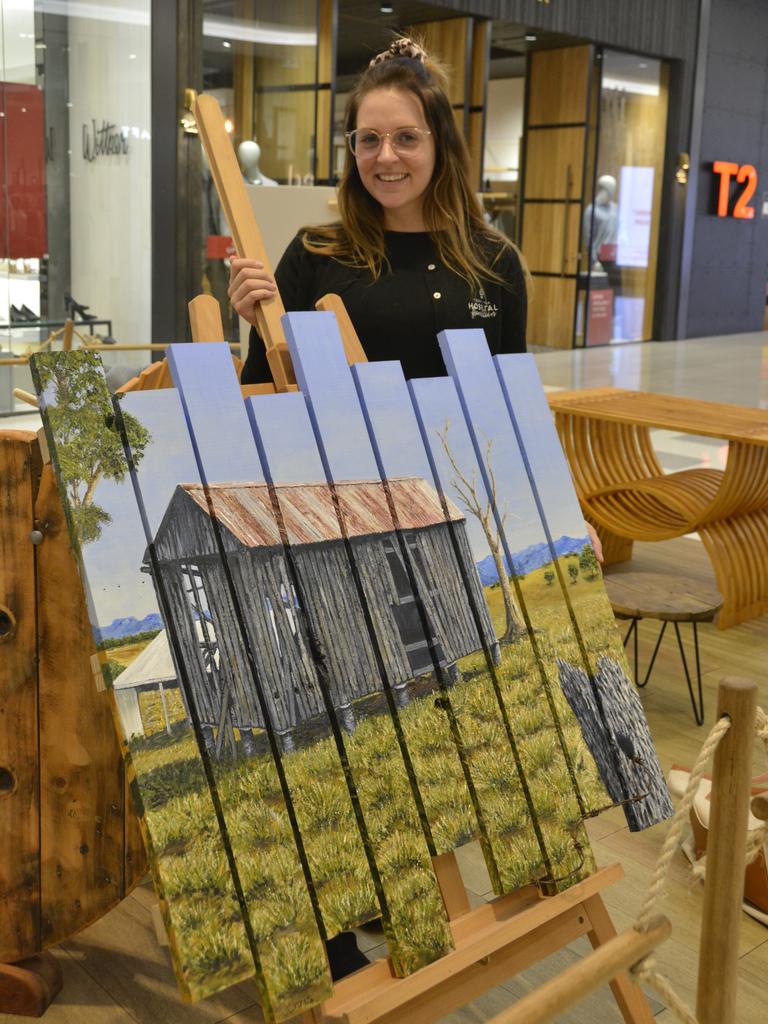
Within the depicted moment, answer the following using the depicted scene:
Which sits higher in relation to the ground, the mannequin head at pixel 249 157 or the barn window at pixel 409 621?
the mannequin head at pixel 249 157

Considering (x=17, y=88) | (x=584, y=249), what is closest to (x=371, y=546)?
(x=17, y=88)

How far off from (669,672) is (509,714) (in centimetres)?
248

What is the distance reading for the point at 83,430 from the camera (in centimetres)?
125

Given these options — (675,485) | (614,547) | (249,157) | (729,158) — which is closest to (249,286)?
(675,485)

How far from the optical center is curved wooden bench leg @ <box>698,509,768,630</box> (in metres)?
4.36

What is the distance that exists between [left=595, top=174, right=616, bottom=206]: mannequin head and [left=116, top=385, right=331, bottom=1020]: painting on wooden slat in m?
13.3

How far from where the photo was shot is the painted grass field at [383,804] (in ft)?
3.92

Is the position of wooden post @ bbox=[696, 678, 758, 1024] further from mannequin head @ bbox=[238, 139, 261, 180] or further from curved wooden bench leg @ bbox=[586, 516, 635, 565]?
mannequin head @ bbox=[238, 139, 261, 180]

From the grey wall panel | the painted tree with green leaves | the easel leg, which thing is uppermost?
the grey wall panel

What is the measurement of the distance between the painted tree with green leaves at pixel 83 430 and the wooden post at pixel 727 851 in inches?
31.0

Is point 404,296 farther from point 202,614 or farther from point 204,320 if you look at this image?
point 202,614

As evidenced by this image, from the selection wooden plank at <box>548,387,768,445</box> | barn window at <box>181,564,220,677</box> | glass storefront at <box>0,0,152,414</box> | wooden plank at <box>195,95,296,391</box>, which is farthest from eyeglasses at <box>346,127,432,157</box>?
glass storefront at <box>0,0,152,414</box>

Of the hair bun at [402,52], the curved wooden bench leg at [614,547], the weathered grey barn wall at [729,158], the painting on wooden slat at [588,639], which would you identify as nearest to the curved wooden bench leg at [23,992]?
the painting on wooden slat at [588,639]

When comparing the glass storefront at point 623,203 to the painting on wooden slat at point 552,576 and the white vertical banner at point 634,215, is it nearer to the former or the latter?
the white vertical banner at point 634,215
